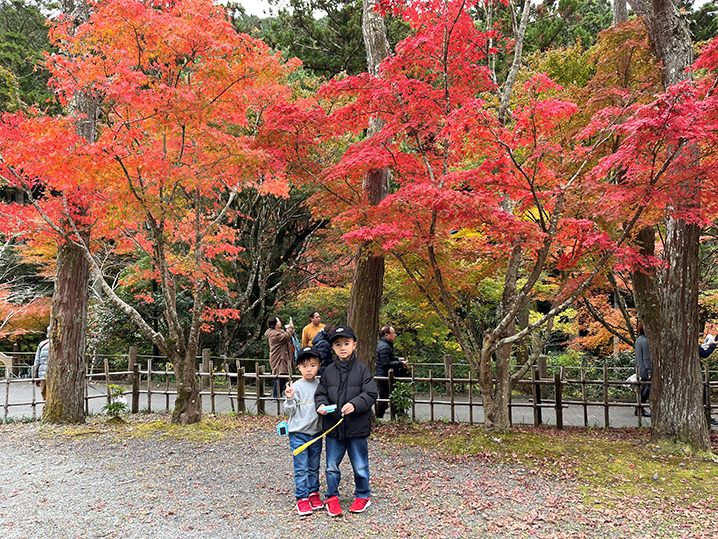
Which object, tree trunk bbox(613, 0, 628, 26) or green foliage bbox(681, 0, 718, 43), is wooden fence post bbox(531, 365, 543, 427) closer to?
tree trunk bbox(613, 0, 628, 26)

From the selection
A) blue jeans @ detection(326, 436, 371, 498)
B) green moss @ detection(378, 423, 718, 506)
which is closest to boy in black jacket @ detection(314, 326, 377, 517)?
blue jeans @ detection(326, 436, 371, 498)

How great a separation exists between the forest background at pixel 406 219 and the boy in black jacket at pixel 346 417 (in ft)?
6.24

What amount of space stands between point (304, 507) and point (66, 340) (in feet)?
18.1

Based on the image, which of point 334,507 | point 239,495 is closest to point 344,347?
point 334,507

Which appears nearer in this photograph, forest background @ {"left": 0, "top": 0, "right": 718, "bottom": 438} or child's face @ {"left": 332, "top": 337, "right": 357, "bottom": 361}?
child's face @ {"left": 332, "top": 337, "right": 357, "bottom": 361}

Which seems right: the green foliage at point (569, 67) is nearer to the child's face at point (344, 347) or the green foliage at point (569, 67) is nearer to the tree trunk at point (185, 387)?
the child's face at point (344, 347)

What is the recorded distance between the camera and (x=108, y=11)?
5719 mm

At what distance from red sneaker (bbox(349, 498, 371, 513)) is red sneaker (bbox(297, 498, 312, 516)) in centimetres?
34

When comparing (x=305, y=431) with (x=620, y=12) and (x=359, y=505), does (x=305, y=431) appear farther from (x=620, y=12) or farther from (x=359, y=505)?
(x=620, y=12)

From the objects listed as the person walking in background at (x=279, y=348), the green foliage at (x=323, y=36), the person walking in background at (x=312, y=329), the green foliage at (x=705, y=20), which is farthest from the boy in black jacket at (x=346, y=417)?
the green foliage at (x=705, y=20)

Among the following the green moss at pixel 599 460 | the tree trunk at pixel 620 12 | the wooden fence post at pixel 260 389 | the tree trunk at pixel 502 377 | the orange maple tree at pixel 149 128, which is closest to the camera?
the green moss at pixel 599 460

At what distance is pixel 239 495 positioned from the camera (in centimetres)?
447

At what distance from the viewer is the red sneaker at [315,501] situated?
4.03m

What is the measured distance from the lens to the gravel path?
A: 3758 mm
